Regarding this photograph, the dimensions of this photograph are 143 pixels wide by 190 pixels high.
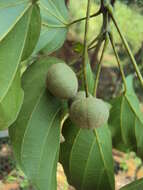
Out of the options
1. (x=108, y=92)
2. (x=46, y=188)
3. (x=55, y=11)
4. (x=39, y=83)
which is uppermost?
(x=55, y=11)

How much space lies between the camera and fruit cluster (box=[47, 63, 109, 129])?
74 centimetres

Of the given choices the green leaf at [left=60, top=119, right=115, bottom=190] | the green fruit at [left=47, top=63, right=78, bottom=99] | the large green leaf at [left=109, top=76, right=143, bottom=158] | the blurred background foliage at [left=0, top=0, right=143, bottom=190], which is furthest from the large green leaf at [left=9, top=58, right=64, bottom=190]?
the blurred background foliage at [left=0, top=0, right=143, bottom=190]

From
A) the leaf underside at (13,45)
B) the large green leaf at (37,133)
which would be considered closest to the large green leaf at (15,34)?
the leaf underside at (13,45)

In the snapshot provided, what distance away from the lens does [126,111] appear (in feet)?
3.55

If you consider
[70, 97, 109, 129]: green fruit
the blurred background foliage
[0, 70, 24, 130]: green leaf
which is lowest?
the blurred background foliage

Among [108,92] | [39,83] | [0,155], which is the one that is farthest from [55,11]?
[108,92]

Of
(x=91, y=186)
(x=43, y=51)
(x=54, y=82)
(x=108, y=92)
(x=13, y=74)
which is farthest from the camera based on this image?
(x=108, y=92)

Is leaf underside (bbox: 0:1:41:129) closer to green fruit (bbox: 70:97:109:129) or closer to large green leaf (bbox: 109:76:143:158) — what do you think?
green fruit (bbox: 70:97:109:129)

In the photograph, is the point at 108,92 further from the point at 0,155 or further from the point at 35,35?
the point at 35,35

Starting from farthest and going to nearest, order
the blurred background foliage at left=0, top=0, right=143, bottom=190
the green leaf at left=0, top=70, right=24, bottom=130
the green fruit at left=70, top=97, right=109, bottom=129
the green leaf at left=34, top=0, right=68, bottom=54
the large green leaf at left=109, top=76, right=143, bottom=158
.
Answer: the blurred background foliage at left=0, top=0, right=143, bottom=190 → the large green leaf at left=109, top=76, right=143, bottom=158 → the green leaf at left=34, top=0, right=68, bottom=54 → the green fruit at left=70, top=97, right=109, bottom=129 → the green leaf at left=0, top=70, right=24, bottom=130

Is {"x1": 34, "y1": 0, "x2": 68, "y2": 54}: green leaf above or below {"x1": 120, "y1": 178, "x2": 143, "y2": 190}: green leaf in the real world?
above

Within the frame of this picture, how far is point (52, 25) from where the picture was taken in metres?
0.96

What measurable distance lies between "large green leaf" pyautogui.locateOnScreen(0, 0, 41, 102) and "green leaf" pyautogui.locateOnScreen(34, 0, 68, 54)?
0.21 meters

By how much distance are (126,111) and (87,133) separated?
14 cm
